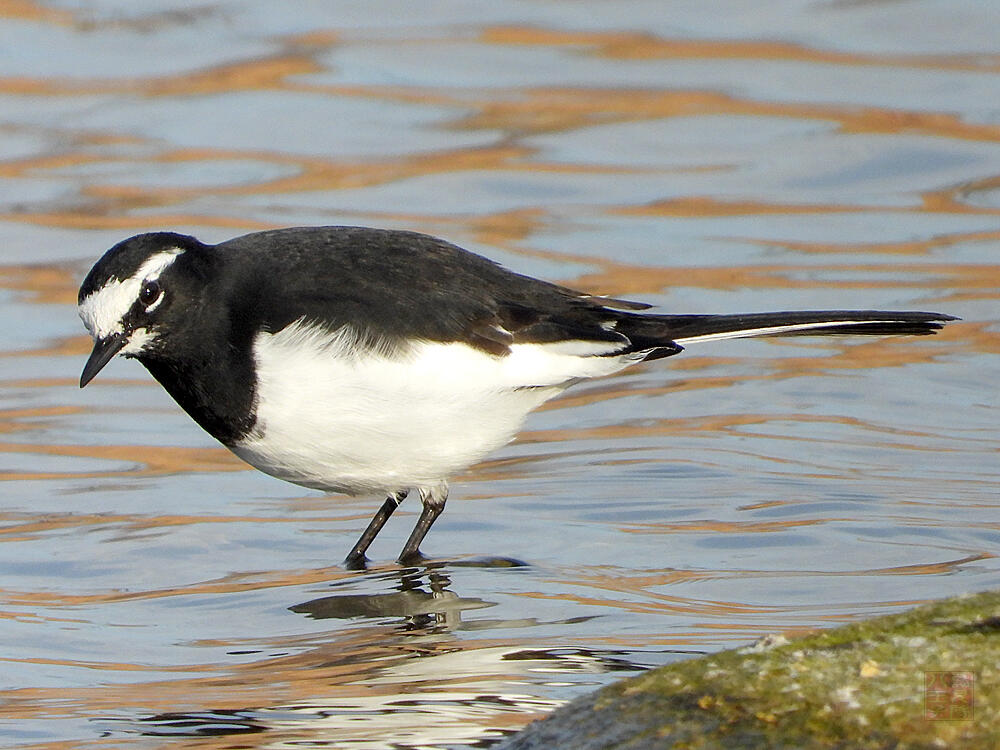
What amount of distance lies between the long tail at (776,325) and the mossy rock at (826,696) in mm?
2516

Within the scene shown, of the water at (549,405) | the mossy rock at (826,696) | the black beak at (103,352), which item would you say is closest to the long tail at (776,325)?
the water at (549,405)

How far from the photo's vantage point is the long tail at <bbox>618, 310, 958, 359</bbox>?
275 inches

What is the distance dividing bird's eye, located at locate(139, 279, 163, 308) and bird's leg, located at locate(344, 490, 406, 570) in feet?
4.20

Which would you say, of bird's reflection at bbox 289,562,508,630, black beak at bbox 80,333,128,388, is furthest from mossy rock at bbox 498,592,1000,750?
black beak at bbox 80,333,128,388

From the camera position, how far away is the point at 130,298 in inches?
262

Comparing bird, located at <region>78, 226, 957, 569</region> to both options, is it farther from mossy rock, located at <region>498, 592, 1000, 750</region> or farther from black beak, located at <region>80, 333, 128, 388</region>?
mossy rock, located at <region>498, 592, 1000, 750</region>

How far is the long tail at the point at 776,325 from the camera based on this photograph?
275 inches

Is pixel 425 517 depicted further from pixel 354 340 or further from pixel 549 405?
pixel 549 405

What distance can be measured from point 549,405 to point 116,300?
11.4 feet

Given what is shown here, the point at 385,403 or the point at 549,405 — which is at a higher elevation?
the point at 385,403

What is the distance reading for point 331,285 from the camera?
22.2 ft

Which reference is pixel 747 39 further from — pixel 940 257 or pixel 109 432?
pixel 109 432

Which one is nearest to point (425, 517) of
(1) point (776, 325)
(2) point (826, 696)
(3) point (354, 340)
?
(3) point (354, 340)

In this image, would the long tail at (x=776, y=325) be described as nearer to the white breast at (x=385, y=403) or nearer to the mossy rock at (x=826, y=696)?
the white breast at (x=385, y=403)
